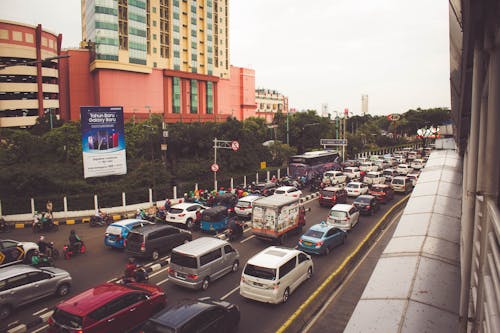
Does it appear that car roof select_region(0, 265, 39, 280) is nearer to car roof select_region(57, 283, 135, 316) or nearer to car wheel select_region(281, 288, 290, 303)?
car roof select_region(57, 283, 135, 316)

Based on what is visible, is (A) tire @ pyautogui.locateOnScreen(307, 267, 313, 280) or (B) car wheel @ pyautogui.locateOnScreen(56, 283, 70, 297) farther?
(A) tire @ pyautogui.locateOnScreen(307, 267, 313, 280)

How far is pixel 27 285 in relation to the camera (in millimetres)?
12500

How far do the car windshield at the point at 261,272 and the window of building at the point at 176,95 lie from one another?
198ft

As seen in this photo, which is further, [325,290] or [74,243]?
[74,243]

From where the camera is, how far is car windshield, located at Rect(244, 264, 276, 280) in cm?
1222

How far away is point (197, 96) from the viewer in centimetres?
7369

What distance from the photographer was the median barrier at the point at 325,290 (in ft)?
36.5

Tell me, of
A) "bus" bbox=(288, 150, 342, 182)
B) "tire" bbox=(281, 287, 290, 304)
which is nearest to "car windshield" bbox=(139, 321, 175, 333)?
"tire" bbox=(281, 287, 290, 304)

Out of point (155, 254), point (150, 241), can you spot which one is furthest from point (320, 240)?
point (150, 241)

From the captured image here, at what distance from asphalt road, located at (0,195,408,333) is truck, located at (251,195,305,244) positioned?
0.81m

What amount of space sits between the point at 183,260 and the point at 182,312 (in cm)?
425

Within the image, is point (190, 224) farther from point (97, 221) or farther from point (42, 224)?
point (42, 224)

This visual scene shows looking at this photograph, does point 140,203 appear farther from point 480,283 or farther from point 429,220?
point 480,283

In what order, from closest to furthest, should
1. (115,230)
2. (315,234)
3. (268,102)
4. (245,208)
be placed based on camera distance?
(315,234) → (115,230) → (245,208) → (268,102)
